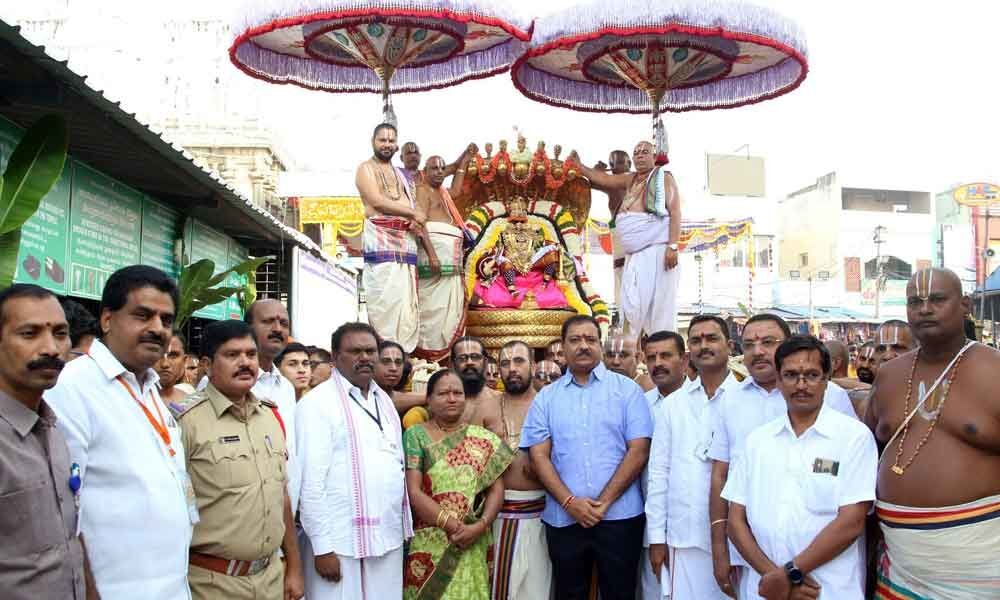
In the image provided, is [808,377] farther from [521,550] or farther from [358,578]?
[358,578]

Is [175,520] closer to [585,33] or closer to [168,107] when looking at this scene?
[585,33]

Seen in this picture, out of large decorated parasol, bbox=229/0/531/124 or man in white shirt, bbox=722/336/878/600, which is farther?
large decorated parasol, bbox=229/0/531/124

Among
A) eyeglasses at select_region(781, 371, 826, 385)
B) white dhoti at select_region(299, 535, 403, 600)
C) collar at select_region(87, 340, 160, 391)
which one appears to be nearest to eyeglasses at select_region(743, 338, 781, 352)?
eyeglasses at select_region(781, 371, 826, 385)

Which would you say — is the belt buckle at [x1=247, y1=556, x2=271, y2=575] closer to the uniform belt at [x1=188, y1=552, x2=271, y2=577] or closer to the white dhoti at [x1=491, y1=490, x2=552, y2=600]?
the uniform belt at [x1=188, y1=552, x2=271, y2=577]

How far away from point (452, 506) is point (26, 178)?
303 centimetres

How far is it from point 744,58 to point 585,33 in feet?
7.10

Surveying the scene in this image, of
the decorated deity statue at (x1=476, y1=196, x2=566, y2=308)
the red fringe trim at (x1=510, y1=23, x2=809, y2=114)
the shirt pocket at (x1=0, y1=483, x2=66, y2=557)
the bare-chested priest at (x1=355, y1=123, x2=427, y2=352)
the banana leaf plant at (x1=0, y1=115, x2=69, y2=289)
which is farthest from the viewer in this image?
the decorated deity statue at (x1=476, y1=196, x2=566, y2=308)

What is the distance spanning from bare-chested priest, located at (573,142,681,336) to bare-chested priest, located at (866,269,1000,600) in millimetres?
3996

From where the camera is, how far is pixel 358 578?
408 centimetres

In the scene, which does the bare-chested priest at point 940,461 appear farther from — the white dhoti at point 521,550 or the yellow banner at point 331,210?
the yellow banner at point 331,210

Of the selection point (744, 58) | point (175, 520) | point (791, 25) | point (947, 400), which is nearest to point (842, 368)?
point (947, 400)

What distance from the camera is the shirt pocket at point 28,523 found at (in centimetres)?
228

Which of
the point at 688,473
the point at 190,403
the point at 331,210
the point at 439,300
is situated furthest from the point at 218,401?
the point at 331,210

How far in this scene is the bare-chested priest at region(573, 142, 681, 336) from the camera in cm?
775
